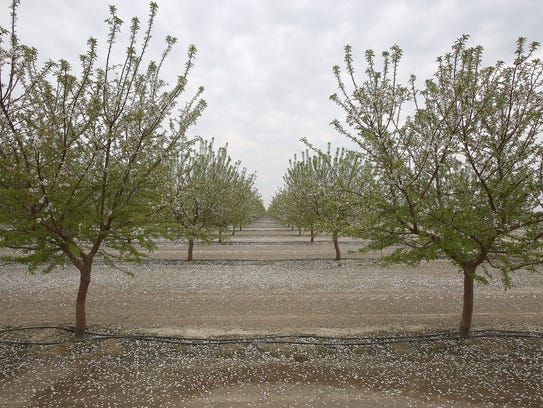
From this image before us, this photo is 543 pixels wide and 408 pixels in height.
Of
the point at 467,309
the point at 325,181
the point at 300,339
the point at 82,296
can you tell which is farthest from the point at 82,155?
the point at 325,181

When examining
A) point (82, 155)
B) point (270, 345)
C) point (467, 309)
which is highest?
point (82, 155)

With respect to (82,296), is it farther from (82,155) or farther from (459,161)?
(459,161)

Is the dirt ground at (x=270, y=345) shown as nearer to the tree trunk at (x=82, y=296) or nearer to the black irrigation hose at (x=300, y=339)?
the black irrigation hose at (x=300, y=339)

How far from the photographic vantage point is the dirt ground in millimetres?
5734

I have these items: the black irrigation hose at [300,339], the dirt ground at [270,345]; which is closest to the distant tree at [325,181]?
the dirt ground at [270,345]

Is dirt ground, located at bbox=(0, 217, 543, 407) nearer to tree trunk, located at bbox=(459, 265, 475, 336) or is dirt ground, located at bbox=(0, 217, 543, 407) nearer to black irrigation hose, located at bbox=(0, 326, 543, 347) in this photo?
black irrigation hose, located at bbox=(0, 326, 543, 347)

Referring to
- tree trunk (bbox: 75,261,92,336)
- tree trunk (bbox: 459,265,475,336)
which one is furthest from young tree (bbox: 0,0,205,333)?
tree trunk (bbox: 459,265,475,336)

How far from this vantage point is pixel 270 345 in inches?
297

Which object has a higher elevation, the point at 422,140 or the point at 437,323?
the point at 422,140

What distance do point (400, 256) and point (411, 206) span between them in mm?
1234

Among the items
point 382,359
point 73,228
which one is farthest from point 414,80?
point 73,228

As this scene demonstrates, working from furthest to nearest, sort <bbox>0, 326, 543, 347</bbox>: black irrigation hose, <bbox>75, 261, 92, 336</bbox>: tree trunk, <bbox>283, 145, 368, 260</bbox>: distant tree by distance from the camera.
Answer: <bbox>283, 145, 368, 260</bbox>: distant tree
<bbox>75, 261, 92, 336</bbox>: tree trunk
<bbox>0, 326, 543, 347</bbox>: black irrigation hose

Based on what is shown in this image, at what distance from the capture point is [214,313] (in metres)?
9.95

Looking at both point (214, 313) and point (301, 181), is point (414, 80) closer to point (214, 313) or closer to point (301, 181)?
point (214, 313)
